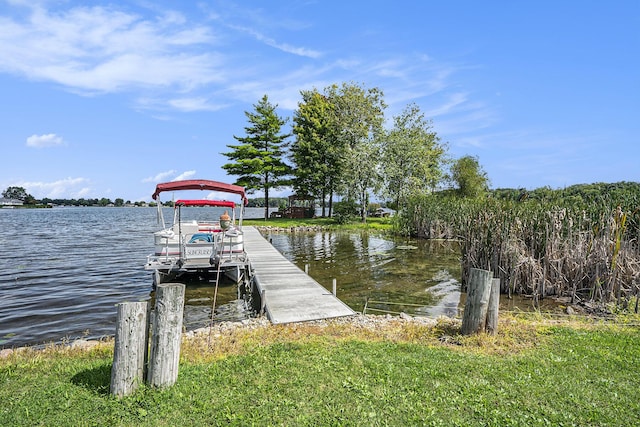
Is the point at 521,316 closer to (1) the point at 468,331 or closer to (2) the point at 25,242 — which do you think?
(1) the point at 468,331

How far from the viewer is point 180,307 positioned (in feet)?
14.0

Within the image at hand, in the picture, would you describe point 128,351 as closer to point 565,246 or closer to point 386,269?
point 565,246

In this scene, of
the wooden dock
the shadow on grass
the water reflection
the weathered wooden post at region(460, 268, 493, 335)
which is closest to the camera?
the shadow on grass

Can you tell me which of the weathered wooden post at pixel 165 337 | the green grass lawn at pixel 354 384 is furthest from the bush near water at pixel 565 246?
the weathered wooden post at pixel 165 337

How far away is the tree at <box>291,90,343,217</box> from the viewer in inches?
1393

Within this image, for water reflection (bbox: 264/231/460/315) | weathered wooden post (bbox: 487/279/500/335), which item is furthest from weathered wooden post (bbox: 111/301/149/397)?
water reflection (bbox: 264/231/460/315)

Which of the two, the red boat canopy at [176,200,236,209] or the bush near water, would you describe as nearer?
the bush near water

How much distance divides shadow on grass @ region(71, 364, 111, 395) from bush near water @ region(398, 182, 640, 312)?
9585mm

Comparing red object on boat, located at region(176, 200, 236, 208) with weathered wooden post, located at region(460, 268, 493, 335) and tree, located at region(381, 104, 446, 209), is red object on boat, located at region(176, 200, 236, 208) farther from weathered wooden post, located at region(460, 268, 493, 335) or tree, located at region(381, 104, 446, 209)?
tree, located at region(381, 104, 446, 209)

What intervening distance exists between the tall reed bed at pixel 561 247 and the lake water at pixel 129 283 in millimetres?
1794

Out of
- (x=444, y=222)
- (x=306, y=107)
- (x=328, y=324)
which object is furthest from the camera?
(x=306, y=107)

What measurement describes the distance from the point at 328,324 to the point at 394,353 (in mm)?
2132

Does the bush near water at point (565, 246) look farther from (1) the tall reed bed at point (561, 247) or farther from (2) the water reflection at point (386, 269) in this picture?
(2) the water reflection at point (386, 269)

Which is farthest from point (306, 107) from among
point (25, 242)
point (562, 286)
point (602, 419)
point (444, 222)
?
point (602, 419)
